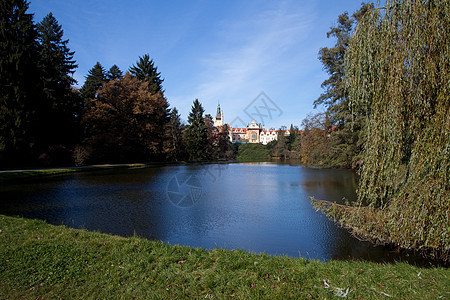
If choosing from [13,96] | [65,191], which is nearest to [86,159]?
[13,96]

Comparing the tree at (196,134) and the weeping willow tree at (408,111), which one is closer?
the weeping willow tree at (408,111)

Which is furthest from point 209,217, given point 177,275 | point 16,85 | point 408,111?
point 16,85

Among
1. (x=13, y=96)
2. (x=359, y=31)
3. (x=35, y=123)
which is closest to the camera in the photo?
(x=359, y=31)

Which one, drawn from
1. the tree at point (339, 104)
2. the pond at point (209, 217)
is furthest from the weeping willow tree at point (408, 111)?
the tree at point (339, 104)

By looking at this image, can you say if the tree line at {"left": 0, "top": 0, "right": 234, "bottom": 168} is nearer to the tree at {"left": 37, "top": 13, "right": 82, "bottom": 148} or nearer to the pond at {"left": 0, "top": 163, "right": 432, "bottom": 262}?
the tree at {"left": 37, "top": 13, "right": 82, "bottom": 148}

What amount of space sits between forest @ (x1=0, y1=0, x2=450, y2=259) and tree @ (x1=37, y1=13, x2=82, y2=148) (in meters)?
0.11

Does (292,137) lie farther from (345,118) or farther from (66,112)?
(66,112)

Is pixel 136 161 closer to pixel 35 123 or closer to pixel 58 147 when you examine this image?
pixel 58 147

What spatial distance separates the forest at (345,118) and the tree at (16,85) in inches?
2.7

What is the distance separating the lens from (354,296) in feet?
9.71

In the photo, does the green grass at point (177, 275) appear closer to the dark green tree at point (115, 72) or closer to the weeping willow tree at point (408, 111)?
the weeping willow tree at point (408, 111)

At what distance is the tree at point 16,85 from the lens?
Result: 17.6 metres

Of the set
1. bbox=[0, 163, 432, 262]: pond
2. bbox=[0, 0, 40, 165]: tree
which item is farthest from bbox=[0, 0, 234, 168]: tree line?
bbox=[0, 163, 432, 262]: pond

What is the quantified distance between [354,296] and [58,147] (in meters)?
25.2
